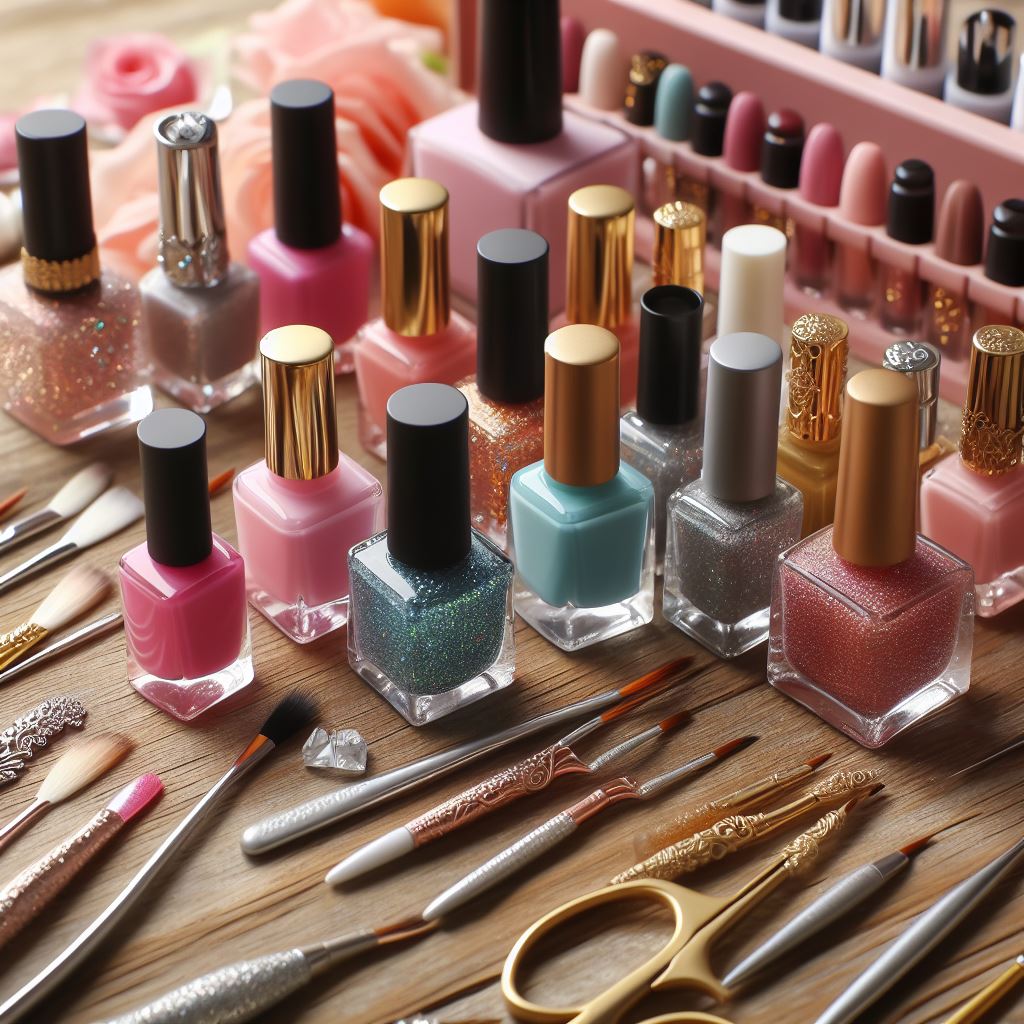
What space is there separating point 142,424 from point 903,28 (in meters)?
0.60

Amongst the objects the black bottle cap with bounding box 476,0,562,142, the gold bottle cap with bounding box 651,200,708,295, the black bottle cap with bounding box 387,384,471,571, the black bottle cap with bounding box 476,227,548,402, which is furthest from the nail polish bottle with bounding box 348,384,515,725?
the black bottle cap with bounding box 476,0,562,142

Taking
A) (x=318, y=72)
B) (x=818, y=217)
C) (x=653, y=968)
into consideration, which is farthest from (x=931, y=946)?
(x=318, y=72)

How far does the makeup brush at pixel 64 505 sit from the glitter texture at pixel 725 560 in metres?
0.36

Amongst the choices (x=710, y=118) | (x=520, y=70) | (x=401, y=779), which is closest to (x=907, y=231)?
(x=710, y=118)

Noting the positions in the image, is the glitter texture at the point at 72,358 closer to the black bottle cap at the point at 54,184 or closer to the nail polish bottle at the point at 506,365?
the black bottle cap at the point at 54,184

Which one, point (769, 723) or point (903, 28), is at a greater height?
point (903, 28)

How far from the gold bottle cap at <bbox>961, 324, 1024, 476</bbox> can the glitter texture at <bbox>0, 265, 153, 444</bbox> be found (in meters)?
0.52

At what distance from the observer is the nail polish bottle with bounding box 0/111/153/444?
39.5 inches

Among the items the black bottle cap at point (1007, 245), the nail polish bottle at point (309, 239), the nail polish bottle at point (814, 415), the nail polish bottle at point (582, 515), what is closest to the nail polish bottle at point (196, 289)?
the nail polish bottle at point (309, 239)

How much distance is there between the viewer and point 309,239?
1.10m

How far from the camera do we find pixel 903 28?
1.13 metres

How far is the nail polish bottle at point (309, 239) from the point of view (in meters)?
1.05

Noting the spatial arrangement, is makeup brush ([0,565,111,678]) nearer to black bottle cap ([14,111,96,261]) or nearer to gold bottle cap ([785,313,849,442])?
black bottle cap ([14,111,96,261])

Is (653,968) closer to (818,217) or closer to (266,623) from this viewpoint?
(266,623)
